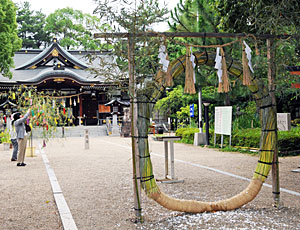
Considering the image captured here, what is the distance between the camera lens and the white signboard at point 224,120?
11.5 m

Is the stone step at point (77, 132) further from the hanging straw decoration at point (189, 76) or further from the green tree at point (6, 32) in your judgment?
the hanging straw decoration at point (189, 76)

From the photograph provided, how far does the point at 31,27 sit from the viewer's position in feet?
127

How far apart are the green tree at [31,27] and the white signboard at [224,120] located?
3153 centimetres

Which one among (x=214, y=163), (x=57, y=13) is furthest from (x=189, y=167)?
(x=57, y=13)

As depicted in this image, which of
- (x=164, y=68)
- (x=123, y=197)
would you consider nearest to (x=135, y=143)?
(x=164, y=68)

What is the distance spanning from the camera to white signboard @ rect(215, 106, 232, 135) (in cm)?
1154

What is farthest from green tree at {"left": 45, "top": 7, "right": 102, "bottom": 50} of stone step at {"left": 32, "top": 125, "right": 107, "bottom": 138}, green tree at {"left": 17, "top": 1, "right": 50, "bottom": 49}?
stone step at {"left": 32, "top": 125, "right": 107, "bottom": 138}

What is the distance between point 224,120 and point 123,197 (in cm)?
746

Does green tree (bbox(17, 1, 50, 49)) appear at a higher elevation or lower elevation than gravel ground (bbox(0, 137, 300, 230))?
higher

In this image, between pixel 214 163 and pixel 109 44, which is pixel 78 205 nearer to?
pixel 109 44

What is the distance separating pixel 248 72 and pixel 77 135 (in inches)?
803

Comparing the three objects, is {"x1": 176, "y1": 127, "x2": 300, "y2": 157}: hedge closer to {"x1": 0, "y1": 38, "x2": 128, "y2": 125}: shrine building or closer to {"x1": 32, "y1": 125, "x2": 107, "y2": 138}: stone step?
{"x1": 32, "y1": 125, "x2": 107, "y2": 138}: stone step

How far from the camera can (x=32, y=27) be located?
128 feet

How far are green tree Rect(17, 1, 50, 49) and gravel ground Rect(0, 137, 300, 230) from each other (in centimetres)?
3363
